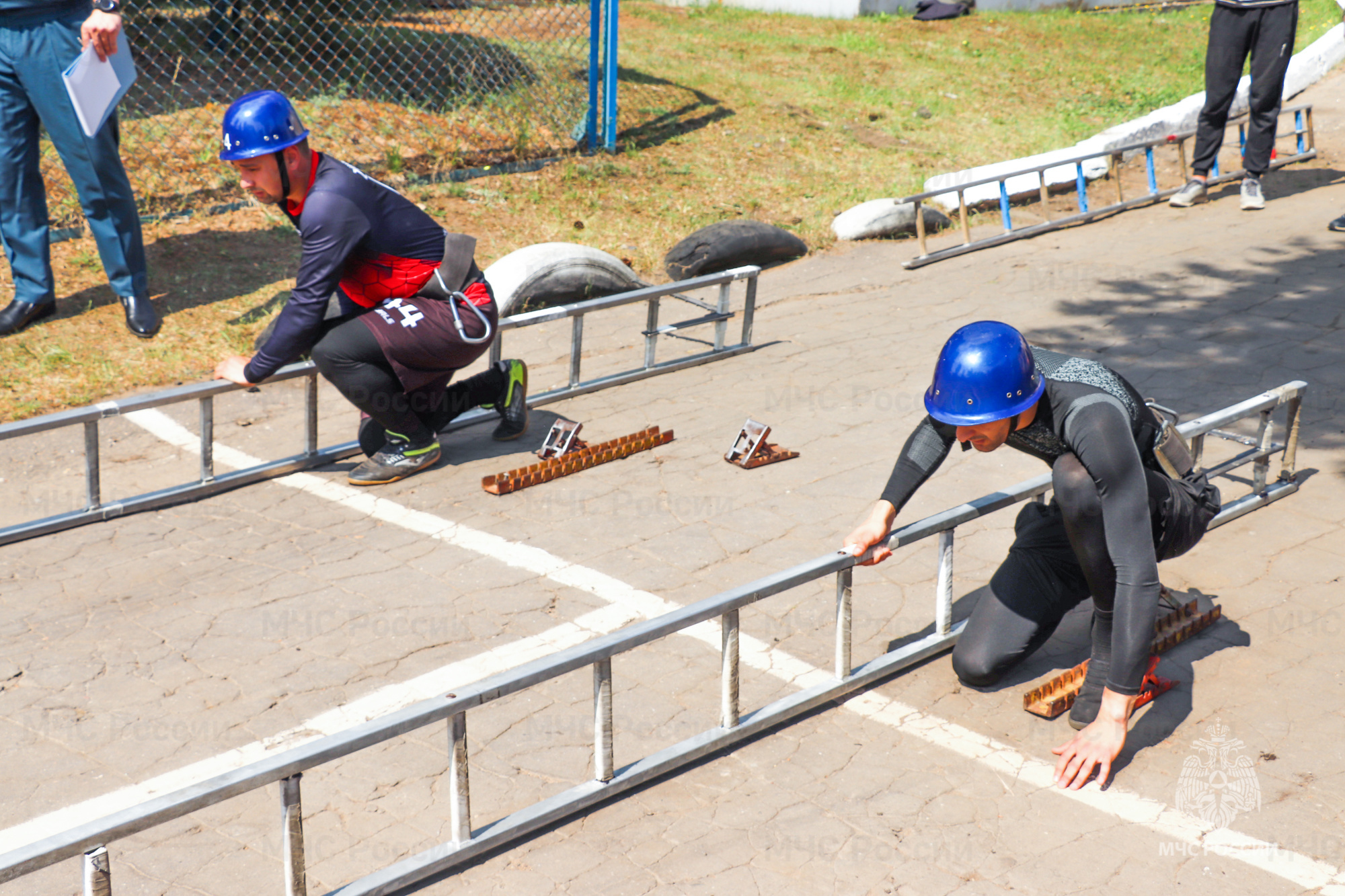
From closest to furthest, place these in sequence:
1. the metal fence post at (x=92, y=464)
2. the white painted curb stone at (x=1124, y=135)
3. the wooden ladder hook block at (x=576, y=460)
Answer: the metal fence post at (x=92, y=464)
the wooden ladder hook block at (x=576, y=460)
the white painted curb stone at (x=1124, y=135)

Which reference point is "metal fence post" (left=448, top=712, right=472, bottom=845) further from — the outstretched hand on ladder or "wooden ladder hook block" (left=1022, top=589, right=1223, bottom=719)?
"wooden ladder hook block" (left=1022, top=589, right=1223, bottom=719)

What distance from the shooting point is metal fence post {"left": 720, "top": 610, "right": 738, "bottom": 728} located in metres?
3.54

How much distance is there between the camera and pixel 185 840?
10.8 feet

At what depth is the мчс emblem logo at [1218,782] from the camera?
3.43m

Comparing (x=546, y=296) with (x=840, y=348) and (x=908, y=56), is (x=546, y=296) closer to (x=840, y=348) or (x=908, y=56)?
(x=840, y=348)

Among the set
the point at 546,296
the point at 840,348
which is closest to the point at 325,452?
the point at 546,296

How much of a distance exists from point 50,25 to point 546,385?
11.2 ft

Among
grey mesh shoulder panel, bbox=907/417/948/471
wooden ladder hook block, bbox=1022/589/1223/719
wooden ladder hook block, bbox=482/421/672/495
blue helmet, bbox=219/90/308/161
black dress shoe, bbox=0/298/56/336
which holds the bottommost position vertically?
wooden ladder hook block, bbox=1022/589/1223/719

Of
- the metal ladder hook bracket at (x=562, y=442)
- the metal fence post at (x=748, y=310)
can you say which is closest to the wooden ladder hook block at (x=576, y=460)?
the metal ladder hook bracket at (x=562, y=442)

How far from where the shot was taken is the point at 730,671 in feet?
11.9

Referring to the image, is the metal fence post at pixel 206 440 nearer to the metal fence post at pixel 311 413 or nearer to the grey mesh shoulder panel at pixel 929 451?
the metal fence post at pixel 311 413

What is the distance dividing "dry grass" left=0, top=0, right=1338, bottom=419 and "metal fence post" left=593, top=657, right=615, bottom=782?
4526 millimetres

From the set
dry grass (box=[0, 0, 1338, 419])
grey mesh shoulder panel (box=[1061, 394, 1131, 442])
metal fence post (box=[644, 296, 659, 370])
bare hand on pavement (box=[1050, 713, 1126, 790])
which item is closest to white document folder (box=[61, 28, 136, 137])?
dry grass (box=[0, 0, 1338, 419])

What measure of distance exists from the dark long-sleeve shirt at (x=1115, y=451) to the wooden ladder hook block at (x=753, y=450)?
7.09ft
